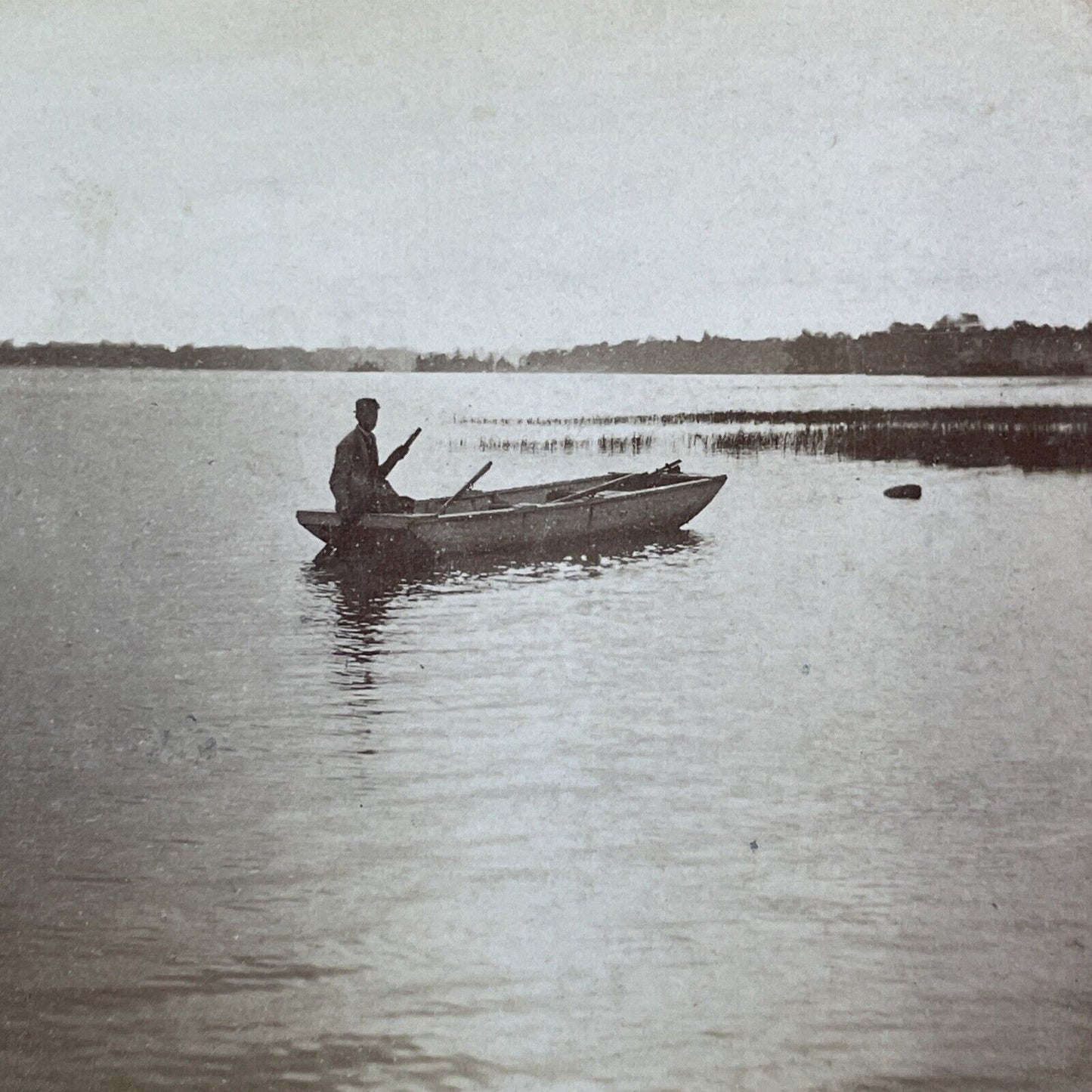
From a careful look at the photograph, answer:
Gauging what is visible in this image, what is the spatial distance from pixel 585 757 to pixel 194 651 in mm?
1299

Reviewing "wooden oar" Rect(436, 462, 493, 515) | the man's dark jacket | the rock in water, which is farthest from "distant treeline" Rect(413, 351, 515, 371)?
the rock in water

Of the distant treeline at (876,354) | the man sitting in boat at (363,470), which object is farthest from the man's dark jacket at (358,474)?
the distant treeline at (876,354)

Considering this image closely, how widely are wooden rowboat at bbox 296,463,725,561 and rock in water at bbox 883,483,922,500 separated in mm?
589

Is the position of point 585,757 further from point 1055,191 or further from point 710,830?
point 1055,191

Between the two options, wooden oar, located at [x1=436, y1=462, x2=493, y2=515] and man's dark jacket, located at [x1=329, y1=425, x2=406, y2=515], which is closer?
man's dark jacket, located at [x1=329, y1=425, x2=406, y2=515]

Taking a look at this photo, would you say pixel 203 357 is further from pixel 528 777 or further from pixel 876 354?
pixel 876 354

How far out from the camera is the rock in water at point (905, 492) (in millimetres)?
A: 3730

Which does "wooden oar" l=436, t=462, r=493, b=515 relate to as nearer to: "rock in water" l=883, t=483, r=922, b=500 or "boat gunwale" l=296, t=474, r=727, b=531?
"boat gunwale" l=296, t=474, r=727, b=531

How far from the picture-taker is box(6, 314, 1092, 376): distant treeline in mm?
3355

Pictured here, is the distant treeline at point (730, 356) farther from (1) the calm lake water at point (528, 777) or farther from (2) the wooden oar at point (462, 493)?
(2) the wooden oar at point (462, 493)

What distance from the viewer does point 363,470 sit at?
396cm

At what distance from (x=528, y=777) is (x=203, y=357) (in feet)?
5.23

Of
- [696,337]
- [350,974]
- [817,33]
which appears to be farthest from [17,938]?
[817,33]

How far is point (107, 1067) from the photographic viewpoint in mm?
2623
